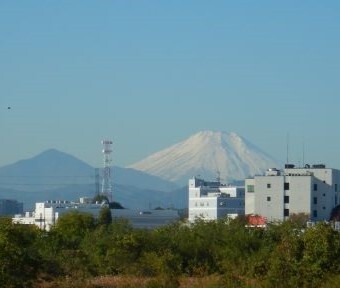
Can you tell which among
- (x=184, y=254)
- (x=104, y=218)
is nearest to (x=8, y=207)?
(x=104, y=218)

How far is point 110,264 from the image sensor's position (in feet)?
119

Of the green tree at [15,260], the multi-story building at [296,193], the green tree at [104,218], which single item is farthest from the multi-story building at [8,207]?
the green tree at [15,260]

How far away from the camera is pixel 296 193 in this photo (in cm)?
9969

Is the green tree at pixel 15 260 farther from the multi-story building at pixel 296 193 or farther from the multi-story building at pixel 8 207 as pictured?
the multi-story building at pixel 8 207

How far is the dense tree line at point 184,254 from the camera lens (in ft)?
98.1

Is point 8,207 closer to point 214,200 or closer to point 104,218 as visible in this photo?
point 214,200

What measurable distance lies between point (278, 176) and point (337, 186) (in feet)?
23.0

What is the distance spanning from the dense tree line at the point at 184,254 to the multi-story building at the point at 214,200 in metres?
79.9

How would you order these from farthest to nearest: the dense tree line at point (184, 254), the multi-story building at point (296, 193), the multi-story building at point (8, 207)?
1. the multi-story building at point (8, 207)
2. the multi-story building at point (296, 193)
3. the dense tree line at point (184, 254)

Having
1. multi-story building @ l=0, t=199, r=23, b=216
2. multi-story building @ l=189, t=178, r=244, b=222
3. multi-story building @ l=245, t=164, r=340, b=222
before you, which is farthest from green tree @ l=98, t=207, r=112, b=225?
multi-story building @ l=0, t=199, r=23, b=216

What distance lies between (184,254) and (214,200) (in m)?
88.8

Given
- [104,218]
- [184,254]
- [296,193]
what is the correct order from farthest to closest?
Answer: [296,193], [104,218], [184,254]

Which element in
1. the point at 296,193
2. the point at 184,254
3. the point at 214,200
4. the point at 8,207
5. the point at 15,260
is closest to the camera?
the point at 15,260

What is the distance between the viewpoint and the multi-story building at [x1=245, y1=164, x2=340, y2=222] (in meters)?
99.6
